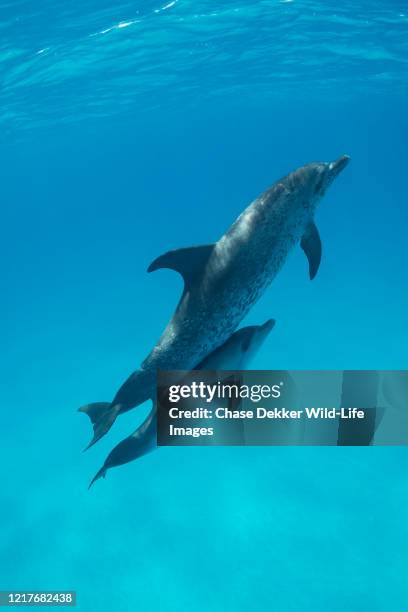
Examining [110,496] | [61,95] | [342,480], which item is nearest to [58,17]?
[61,95]

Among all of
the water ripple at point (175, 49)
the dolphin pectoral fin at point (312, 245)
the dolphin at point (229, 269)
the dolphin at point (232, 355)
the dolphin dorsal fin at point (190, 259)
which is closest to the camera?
the dolphin at point (229, 269)

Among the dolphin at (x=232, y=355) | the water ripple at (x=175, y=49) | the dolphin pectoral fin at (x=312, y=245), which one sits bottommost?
the dolphin at (x=232, y=355)

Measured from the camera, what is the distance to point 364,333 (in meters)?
22.1

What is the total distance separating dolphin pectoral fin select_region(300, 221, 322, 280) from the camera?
541cm

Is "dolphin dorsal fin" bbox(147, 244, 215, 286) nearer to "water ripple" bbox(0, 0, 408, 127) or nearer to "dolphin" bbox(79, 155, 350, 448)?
"dolphin" bbox(79, 155, 350, 448)

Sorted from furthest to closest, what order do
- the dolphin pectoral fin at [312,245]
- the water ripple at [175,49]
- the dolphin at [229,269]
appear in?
the water ripple at [175,49]
the dolphin pectoral fin at [312,245]
the dolphin at [229,269]

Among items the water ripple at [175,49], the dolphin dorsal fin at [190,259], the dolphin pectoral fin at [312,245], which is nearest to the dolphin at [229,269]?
the dolphin dorsal fin at [190,259]

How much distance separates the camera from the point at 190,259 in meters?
4.73

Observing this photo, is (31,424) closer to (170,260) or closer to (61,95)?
(170,260)

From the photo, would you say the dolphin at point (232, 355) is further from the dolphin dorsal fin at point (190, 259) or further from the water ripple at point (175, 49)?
the water ripple at point (175, 49)

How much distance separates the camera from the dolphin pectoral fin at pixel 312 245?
5406 millimetres

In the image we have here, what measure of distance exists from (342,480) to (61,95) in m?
25.7

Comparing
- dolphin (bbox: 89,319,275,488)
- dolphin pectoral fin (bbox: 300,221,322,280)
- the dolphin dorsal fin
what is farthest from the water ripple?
dolphin (bbox: 89,319,275,488)

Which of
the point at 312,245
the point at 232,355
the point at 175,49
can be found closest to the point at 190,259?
the point at 232,355
